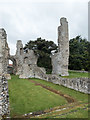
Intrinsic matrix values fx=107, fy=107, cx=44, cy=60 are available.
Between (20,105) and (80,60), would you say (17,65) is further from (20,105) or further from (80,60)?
(20,105)

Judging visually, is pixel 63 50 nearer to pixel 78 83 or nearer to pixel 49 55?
pixel 49 55

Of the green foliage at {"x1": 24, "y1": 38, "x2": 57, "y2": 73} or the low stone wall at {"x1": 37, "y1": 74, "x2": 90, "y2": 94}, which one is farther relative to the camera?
the green foliage at {"x1": 24, "y1": 38, "x2": 57, "y2": 73}

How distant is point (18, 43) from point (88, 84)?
1005 inches

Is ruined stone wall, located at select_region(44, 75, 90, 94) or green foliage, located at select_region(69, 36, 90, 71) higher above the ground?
green foliage, located at select_region(69, 36, 90, 71)

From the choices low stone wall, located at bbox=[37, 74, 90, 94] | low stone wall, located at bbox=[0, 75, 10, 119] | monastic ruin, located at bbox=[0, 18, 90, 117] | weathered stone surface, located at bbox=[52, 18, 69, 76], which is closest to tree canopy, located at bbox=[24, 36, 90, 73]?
monastic ruin, located at bbox=[0, 18, 90, 117]

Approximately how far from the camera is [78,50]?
3862cm

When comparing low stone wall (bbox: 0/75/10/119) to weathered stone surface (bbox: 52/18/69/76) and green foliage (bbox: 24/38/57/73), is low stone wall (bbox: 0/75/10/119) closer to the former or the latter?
weathered stone surface (bbox: 52/18/69/76)

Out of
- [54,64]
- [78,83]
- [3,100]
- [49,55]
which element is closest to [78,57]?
[49,55]

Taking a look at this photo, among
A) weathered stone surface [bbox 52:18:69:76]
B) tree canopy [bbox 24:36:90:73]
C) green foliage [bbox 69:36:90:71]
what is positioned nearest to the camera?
weathered stone surface [bbox 52:18:69:76]

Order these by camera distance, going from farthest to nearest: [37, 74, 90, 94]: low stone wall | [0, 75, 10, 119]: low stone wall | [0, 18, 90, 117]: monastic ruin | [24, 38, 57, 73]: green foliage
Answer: [24, 38, 57, 73]: green foliage < [37, 74, 90, 94]: low stone wall < [0, 18, 90, 117]: monastic ruin < [0, 75, 10, 119]: low stone wall

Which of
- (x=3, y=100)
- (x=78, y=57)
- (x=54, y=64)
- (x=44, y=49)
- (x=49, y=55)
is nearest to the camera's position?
(x=3, y=100)

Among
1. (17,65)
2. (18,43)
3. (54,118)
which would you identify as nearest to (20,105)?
(54,118)

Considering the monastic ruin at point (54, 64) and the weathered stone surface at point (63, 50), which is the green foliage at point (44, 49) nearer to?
the monastic ruin at point (54, 64)

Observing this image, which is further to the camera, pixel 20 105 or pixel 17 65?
pixel 17 65
